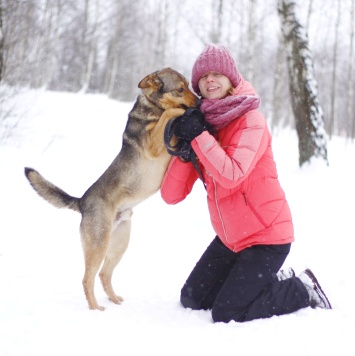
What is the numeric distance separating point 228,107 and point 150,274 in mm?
1798

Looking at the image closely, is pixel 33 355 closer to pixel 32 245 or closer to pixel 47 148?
pixel 32 245

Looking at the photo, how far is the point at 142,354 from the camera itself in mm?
2270

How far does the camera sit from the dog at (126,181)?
10.1ft

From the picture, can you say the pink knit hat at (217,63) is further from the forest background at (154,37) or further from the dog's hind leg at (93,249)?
the forest background at (154,37)

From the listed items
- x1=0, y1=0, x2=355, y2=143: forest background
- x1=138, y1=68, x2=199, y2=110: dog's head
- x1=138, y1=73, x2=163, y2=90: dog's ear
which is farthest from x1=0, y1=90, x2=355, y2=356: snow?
x1=0, y1=0, x2=355, y2=143: forest background

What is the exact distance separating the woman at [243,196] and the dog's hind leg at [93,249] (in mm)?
820

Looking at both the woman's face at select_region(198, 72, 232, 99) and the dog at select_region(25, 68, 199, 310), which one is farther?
the dog at select_region(25, 68, 199, 310)

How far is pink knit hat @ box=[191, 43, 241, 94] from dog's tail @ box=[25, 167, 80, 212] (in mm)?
1376

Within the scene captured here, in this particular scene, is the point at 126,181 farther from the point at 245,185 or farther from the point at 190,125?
the point at 245,185

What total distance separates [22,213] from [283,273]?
338 centimetres

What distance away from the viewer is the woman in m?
2.69

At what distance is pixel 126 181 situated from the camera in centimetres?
321

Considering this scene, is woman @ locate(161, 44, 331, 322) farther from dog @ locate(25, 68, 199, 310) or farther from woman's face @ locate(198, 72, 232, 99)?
dog @ locate(25, 68, 199, 310)

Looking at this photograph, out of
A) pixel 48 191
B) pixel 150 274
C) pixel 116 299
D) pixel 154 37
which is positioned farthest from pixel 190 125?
pixel 154 37
